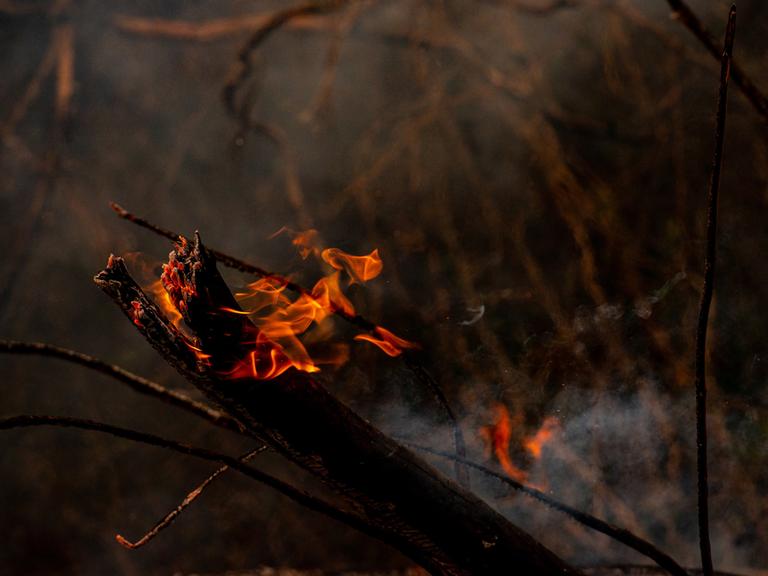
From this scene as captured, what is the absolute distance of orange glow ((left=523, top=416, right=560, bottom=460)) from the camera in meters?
2.14

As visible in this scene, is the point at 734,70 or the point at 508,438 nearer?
the point at 734,70

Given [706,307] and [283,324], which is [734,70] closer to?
[706,307]

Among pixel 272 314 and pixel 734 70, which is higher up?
pixel 734 70

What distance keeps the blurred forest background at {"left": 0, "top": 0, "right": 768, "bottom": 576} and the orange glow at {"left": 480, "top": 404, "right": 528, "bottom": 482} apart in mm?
587

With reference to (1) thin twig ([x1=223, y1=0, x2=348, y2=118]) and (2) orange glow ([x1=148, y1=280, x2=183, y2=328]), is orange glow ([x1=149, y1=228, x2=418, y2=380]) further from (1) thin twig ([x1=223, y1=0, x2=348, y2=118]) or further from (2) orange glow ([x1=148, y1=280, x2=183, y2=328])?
(1) thin twig ([x1=223, y1=0, x2=348, y2=118])

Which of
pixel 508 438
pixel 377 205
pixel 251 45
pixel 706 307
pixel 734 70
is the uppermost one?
pixel 734 70

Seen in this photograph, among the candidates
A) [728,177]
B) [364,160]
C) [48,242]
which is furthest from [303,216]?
[728,177]

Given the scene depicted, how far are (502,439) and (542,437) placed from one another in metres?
0.16

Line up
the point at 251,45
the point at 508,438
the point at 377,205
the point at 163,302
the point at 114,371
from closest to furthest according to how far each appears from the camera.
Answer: the point at 114,371 < the point at 163,302 < the point at 508,438 < the point at 377,205 < the point at 251,45

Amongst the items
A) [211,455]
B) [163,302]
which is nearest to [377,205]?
[163,302]

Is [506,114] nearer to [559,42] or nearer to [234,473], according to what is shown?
[559,42]

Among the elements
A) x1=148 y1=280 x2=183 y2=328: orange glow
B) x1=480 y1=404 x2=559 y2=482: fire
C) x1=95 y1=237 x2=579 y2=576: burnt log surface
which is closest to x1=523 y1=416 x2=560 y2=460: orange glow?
x1=480 y1=404 x2=559 y2=482: fire

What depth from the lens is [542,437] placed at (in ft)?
6.99

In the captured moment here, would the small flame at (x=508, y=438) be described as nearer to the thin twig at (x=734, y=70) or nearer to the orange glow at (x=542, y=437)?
the orange glow at (x=542, y=437)
